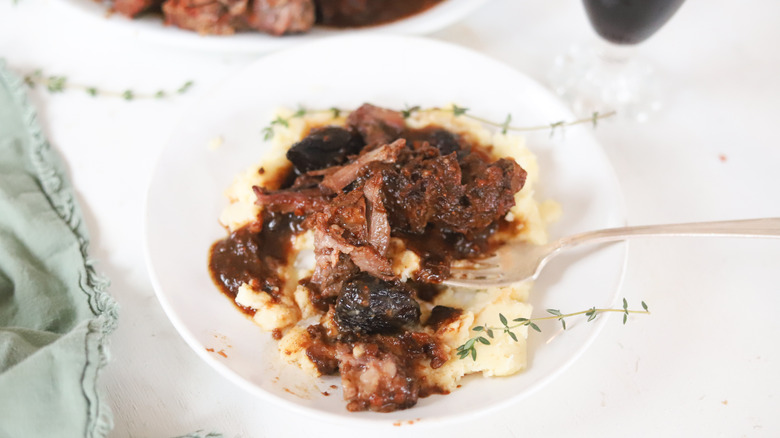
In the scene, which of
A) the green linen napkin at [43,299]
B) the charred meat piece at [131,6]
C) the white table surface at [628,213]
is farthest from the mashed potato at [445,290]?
the charred meat piece at [131,6]

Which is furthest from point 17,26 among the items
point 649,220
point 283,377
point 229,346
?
point 649,220

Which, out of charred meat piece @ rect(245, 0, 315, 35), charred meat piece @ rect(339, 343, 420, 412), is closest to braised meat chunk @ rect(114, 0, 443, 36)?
charred meat piece @ rect(245, 0, 315, 35)

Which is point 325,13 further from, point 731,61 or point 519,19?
point 731,61

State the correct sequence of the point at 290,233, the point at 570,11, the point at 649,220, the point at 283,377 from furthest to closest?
1. the point at 570,11
2. the point at 649,220
3. the point at 290,233
4. the point at 283,377

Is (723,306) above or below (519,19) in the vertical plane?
below

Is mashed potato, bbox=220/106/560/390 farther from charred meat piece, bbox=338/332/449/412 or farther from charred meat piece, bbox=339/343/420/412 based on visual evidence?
charred meat piece, bbox=339/343/420/412

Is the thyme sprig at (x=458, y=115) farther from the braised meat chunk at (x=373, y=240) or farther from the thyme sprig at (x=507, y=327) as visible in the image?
the thyme sprig at (x=507, y=327)
